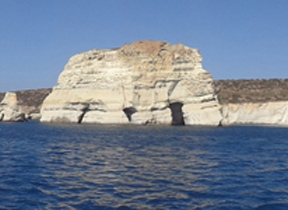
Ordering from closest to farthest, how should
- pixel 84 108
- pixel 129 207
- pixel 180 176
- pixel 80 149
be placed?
pixel 129 207, pixel 180 176, pixel 80 149, pixel 84 108

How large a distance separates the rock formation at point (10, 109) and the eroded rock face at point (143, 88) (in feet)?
64.4

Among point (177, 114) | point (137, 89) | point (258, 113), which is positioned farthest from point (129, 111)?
point (258, 113)

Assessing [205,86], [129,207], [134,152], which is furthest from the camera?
[205,86]

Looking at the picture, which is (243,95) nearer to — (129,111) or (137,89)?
(137,89)

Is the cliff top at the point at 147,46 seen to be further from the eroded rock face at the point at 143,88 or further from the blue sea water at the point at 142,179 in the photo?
the blue sea water at the point at 142,179

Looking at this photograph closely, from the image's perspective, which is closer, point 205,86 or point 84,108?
point 205,86

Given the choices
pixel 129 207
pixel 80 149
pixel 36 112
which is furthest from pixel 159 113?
pixel 36 112

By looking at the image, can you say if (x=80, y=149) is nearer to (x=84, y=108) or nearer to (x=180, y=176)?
(x=180, y=176)

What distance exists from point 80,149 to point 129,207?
1348 cm

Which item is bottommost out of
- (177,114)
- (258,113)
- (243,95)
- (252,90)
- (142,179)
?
(142,179)

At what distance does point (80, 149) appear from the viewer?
2427 centimetres

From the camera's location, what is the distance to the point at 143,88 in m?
52.0

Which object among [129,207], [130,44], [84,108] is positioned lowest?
[129,207]

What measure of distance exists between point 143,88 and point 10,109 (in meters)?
33.5
